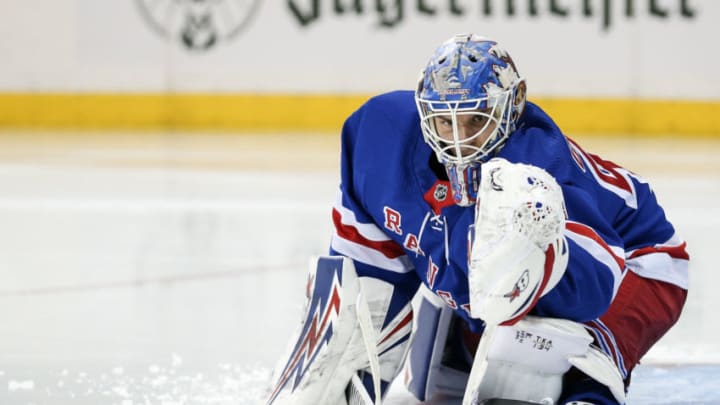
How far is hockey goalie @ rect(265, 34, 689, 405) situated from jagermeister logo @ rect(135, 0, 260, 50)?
6.28 meters

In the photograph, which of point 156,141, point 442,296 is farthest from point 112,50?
point 442,296

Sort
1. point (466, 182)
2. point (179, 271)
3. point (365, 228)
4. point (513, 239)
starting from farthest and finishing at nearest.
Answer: point (179, 271)
point (365, 228)
point (466, 182)
point (513, 239)

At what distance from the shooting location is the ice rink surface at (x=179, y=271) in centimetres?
245

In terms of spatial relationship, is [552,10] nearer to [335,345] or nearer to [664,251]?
[664,251]

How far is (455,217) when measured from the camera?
80.2 inches

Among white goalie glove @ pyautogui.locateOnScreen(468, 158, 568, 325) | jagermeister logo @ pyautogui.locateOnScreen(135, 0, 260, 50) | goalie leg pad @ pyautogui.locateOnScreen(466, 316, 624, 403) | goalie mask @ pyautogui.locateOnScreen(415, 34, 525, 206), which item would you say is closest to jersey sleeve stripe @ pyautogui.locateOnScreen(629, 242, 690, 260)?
goalie leg pad @ pyautogui.locateOnScreen(466, 316, 624, 403)

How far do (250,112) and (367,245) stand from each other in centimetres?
656

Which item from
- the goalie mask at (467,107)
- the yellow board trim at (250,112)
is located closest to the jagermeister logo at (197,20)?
the yellow board trim at (250,112)

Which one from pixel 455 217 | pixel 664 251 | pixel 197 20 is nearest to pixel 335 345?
pixel 455 217

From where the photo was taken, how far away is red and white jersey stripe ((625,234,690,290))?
2.21 m

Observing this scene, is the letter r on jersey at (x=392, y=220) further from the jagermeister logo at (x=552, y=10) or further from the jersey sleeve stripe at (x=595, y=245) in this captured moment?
the jagermeister logo at (x=552, y=10)

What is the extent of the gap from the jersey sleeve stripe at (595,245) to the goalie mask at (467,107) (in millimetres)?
190

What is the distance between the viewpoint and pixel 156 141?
7672 mm

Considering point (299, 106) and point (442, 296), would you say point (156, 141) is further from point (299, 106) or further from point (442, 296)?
point (442, 296)
